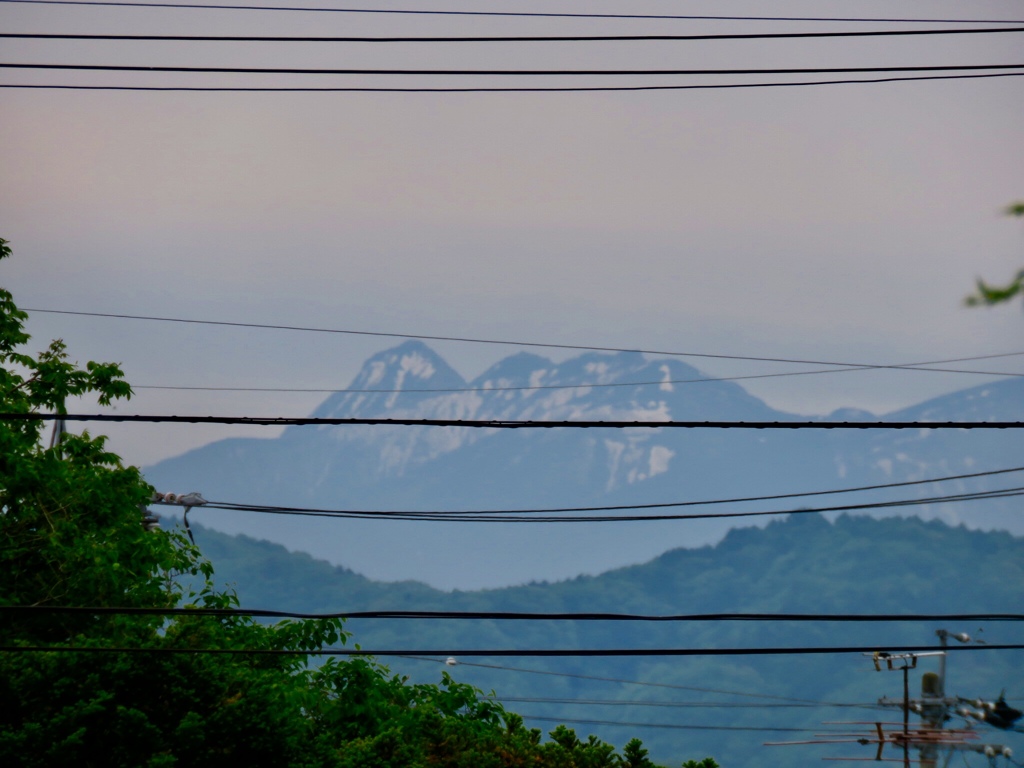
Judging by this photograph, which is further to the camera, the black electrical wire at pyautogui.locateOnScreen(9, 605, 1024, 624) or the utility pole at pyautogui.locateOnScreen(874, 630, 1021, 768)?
the utility pole at pyautogui.locateOnScreen(874, 630, 1021, 768)

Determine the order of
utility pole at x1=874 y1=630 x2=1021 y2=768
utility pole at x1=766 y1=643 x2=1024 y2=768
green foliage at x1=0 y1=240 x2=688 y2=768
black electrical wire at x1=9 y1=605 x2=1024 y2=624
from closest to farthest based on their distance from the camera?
black electrical wire at x1=9 y1=605 x2=1024 y2=624 < green foliage at x1=0 y1=240 x2=688 y2=768 < utility pole at x1=766 y1=643 x2=1024 y2=768 < utility pole at x1=874 y1=630 x2=1021 y2=768

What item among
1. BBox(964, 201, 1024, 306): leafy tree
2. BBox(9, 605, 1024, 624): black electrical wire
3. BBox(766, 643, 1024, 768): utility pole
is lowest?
BBox(766, 643, 1024, 768): utility pole

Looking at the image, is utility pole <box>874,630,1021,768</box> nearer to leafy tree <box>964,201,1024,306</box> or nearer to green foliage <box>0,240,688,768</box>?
green foliage <box>0,240,688,768</box>

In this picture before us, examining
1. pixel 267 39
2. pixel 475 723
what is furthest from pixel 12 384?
pixel 267 39

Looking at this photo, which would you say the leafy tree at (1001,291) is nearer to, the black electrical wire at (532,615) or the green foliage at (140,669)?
the black electrical wire at (532,615)

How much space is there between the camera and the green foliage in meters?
14.8

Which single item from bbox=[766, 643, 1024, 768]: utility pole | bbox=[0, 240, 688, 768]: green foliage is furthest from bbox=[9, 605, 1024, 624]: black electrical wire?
bbox=[766, 643, 1024, 768]: utility pole

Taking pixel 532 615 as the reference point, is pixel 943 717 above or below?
below

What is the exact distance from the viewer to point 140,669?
50.0ft

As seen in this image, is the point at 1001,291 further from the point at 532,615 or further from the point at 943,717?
the point at 943,717

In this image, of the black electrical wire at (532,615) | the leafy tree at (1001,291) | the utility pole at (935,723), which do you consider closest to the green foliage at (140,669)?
the black electrical wire at (532,615)

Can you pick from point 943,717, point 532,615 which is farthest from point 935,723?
point 532,615

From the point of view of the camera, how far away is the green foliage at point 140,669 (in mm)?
14820

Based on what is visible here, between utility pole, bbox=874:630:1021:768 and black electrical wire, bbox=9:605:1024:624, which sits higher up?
black electrical wire, bbox=9:605:1024:624
